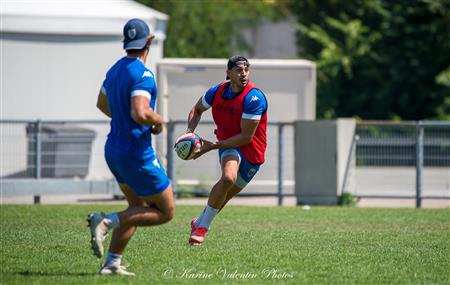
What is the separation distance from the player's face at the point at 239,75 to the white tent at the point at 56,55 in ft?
31.0

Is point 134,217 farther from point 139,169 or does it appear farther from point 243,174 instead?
point 243,174

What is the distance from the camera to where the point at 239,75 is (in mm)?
11289

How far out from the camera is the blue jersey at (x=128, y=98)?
336 inches

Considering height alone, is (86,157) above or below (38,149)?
below

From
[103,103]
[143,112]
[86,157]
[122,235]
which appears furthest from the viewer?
[86,157]

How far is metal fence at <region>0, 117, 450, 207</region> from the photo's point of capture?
18.5m

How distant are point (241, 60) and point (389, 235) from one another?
9.90 ft

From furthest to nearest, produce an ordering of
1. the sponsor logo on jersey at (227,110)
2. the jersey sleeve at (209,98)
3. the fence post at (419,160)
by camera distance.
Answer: the fence post at (419,160)
the jersey sleeve at (209,98)
the sponsor logo on jersey at (227,110)

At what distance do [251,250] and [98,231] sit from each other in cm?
258

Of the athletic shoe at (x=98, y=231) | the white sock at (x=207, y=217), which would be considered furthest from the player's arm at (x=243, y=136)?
the athletic shoe at (x=98, y=231)

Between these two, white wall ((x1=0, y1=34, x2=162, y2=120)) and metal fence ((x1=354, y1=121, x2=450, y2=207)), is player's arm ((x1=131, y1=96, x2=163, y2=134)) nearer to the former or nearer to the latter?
metal fence ((x1=354, y1=121, x2=450, y2=207))

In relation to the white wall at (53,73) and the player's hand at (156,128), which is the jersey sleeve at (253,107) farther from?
the white wall at (53,73)

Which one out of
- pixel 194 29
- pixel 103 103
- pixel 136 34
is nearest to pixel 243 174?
pixel 103 103

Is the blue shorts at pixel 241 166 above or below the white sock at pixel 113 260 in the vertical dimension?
above
